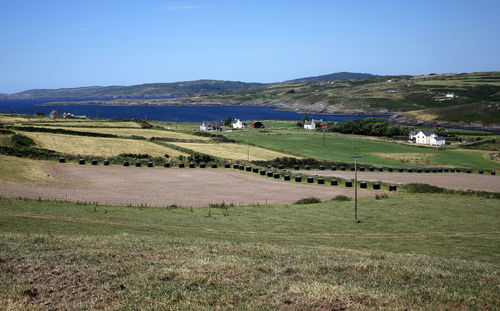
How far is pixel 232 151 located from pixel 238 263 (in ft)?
204

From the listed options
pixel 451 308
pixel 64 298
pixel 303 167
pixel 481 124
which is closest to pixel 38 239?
pixel 64 298

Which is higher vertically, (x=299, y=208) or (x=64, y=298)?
(x=64, y=298)

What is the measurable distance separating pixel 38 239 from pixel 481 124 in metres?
187

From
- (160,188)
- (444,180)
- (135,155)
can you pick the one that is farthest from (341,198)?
(135,155)

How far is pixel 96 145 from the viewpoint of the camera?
6875 cm

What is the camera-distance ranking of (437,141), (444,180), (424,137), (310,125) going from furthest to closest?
1. (310,125)
2. (424,137)
3. (437,141)
4. (444,180)

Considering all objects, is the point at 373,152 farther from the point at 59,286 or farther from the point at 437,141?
the point at 59,286

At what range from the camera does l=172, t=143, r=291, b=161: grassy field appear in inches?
2795

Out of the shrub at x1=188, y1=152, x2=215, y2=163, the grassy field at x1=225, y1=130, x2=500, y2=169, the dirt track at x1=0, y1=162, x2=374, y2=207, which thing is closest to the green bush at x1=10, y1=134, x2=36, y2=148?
the dirt track at x1=0, y1=162, x2=374, y2=207

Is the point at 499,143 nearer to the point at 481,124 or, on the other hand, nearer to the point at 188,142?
the point at 481,124

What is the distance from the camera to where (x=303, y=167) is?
65625 mm

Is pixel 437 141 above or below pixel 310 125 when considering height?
below

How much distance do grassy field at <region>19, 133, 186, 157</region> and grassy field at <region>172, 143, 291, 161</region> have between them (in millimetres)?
6057

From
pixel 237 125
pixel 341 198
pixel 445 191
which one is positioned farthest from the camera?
pixel 237 125
